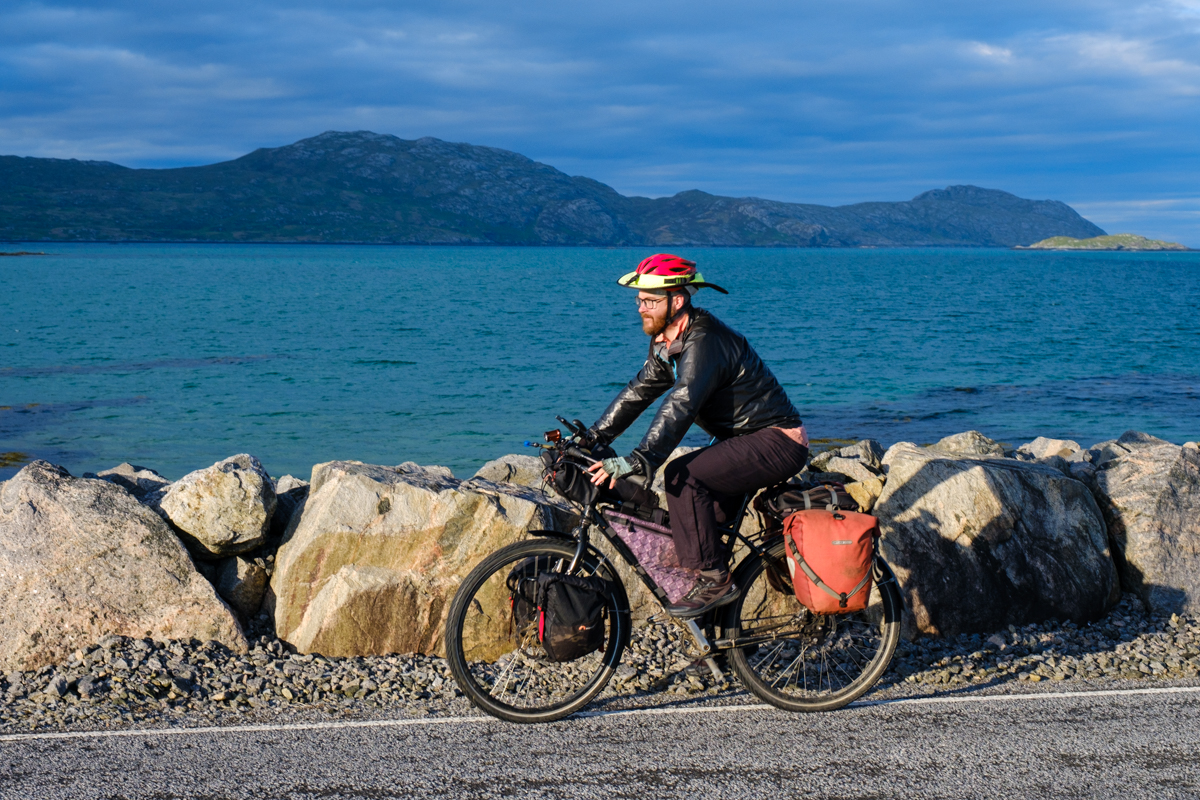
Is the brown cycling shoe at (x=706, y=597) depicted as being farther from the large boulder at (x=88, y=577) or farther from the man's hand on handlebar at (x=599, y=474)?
the large boulder at (x=88, y=577)

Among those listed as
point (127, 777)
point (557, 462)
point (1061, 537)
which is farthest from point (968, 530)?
point (127, 777)

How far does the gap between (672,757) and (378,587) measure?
2.41 m

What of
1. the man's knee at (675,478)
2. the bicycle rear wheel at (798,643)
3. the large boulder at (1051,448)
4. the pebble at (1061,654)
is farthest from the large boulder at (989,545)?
the large boulder at (1051,448)

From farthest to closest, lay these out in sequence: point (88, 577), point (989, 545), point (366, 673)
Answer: point (989, 545)
point (88, 577)
point (366, 673)

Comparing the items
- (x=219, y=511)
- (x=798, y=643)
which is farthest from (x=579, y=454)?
(x=219, y=511)

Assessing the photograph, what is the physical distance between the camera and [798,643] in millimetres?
6180

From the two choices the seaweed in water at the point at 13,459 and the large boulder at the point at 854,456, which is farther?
the seaweed in water at the point at 13,459

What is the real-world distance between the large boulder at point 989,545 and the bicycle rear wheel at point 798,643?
36.8 inches

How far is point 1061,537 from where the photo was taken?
730 centimetres

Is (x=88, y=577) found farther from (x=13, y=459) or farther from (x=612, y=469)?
(x=13, y=459)

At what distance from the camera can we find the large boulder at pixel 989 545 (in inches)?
273

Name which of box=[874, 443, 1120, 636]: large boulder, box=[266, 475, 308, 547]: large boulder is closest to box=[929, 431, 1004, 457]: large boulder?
box=[874, 443, 1120, 636]: large boulder

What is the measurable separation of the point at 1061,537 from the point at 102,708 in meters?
6.54

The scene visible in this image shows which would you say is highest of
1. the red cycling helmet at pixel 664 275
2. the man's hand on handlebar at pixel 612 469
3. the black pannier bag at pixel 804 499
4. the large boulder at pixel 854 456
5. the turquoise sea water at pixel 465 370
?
the red cycling helmet at pixel 664 275
